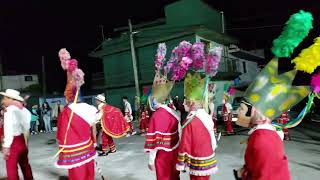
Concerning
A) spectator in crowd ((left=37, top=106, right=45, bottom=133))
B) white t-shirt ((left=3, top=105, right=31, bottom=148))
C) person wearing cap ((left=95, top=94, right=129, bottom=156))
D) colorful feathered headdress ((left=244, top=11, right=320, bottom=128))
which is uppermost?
colorful feathered headdress ((left=244, top=11, right=320, bottom=128))

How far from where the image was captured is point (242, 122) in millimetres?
4043

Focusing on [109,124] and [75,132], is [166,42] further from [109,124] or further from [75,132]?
[75,132]

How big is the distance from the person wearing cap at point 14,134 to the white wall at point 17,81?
3463 centimetres

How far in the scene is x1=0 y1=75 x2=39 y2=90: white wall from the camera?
3857cm

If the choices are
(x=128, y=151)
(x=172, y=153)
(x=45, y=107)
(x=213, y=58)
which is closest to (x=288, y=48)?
(x=213, y=58)

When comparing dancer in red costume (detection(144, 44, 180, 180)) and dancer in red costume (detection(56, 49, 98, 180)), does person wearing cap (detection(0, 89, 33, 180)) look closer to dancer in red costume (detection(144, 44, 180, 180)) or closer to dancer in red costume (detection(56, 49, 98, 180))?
dancer in red costume (detection(56, 49, 98, 180))

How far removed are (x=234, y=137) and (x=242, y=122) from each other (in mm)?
9869

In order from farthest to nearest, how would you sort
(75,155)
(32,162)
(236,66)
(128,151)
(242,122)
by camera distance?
1. (236,66)
2. (128,151)
3. (32,162)
4. (75,155)
5. (242,122)

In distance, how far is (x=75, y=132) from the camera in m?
5.37

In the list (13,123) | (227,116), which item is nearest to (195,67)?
(13,123)

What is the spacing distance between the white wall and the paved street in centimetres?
2809

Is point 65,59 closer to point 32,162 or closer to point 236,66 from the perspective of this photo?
point 32,162

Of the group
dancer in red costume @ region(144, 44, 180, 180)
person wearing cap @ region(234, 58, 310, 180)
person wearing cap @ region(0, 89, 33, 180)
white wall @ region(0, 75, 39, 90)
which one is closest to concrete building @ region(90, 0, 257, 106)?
white wall @ region(0, 75, 39, 90)

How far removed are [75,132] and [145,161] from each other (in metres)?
4.35
